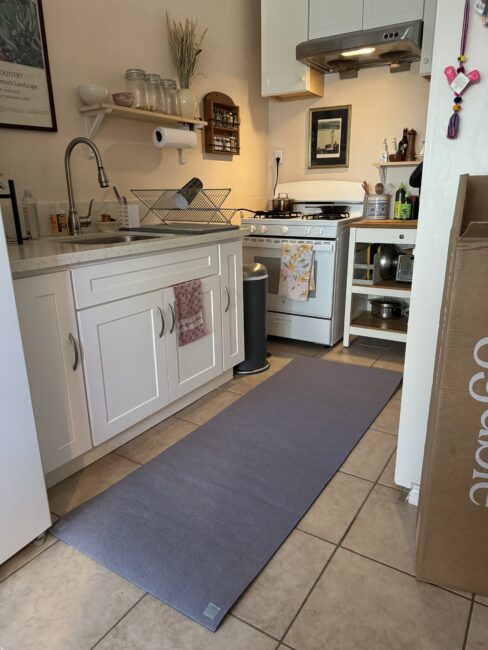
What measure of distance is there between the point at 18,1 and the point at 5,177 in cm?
73

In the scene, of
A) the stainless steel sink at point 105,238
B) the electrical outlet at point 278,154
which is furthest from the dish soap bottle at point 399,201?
the stainless steel sink at point 105,238

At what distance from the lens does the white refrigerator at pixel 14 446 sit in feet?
4.12

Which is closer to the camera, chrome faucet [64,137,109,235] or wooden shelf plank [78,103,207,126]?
chrome faucet [64,137,109,235]

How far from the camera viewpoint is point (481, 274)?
1.04m

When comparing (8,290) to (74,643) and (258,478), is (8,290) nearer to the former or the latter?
(74,643)

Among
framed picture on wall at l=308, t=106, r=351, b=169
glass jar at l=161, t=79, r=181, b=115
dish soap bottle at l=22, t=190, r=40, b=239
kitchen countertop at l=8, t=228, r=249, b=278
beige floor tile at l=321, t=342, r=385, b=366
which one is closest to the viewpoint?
kitchen countertop at l=8, t=228, r=249, b=278

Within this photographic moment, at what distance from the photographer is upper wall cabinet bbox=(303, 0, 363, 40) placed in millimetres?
2900

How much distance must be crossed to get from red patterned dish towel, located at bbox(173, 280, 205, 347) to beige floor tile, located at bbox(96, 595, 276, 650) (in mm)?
1180

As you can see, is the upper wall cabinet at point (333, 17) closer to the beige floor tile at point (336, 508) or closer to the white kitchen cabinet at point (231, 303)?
the white kitchen cabinet at point (231, 303)

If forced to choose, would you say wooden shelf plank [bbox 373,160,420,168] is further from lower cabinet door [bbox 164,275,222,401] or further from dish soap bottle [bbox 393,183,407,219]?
lower cabinet door [bbox 164,275,222,401]

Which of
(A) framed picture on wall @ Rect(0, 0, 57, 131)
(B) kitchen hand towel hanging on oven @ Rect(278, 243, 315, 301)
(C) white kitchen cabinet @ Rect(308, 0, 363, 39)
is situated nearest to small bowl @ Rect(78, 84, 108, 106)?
(A) framed picture on wall @ Rect(0, 0, 57, 131)

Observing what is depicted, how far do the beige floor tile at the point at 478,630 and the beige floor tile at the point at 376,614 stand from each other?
0.02 metres

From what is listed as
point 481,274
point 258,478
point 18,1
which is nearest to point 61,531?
point 258,478

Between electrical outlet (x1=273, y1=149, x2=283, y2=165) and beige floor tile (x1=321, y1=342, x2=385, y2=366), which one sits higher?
electrical outlet (x1=273, y1=149, x2=283, y2=165)
